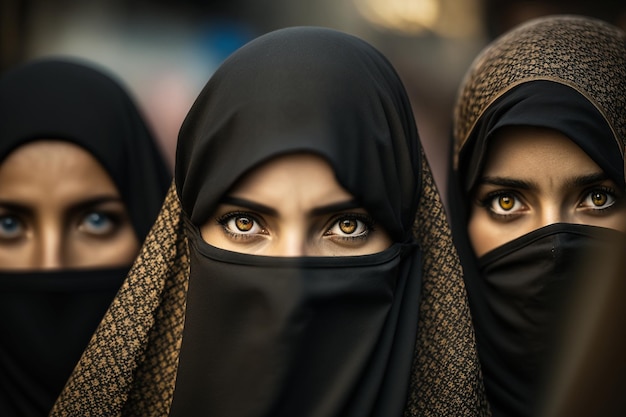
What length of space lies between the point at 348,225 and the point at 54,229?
3.83 ft

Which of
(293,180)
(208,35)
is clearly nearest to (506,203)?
(293,180)

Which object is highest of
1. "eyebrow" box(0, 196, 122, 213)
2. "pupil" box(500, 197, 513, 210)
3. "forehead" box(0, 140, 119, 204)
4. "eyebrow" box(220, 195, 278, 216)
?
"eyebrow" box(220, 195, 278, 216)

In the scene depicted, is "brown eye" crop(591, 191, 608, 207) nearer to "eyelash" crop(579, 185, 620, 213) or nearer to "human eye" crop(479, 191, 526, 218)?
"eyelash" crop(579, 185, 620, 213)

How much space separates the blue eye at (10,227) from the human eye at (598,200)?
2.00 metres

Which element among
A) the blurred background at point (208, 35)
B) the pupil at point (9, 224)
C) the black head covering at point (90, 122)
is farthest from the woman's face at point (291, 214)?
the blurred background at point (208, 35)

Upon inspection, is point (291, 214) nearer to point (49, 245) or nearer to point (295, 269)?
point (295, 269)

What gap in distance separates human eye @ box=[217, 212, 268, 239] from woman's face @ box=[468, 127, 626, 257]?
2.97ft

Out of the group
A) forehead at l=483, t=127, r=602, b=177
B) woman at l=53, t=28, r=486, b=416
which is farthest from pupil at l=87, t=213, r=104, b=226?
forehead at l=483, t=127, r=602, b=177

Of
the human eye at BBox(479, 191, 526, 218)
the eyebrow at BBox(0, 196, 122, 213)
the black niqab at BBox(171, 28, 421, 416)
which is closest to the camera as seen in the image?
the black niqab at BBox(171, 28, 421, 416)

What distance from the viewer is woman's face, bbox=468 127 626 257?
2188 millimetres

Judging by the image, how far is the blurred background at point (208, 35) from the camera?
6.08 meters

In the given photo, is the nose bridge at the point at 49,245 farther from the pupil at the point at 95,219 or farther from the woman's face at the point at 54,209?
the pupil at the point at 95,219

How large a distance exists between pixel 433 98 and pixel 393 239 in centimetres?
436

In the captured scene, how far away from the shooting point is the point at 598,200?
2232 mm
